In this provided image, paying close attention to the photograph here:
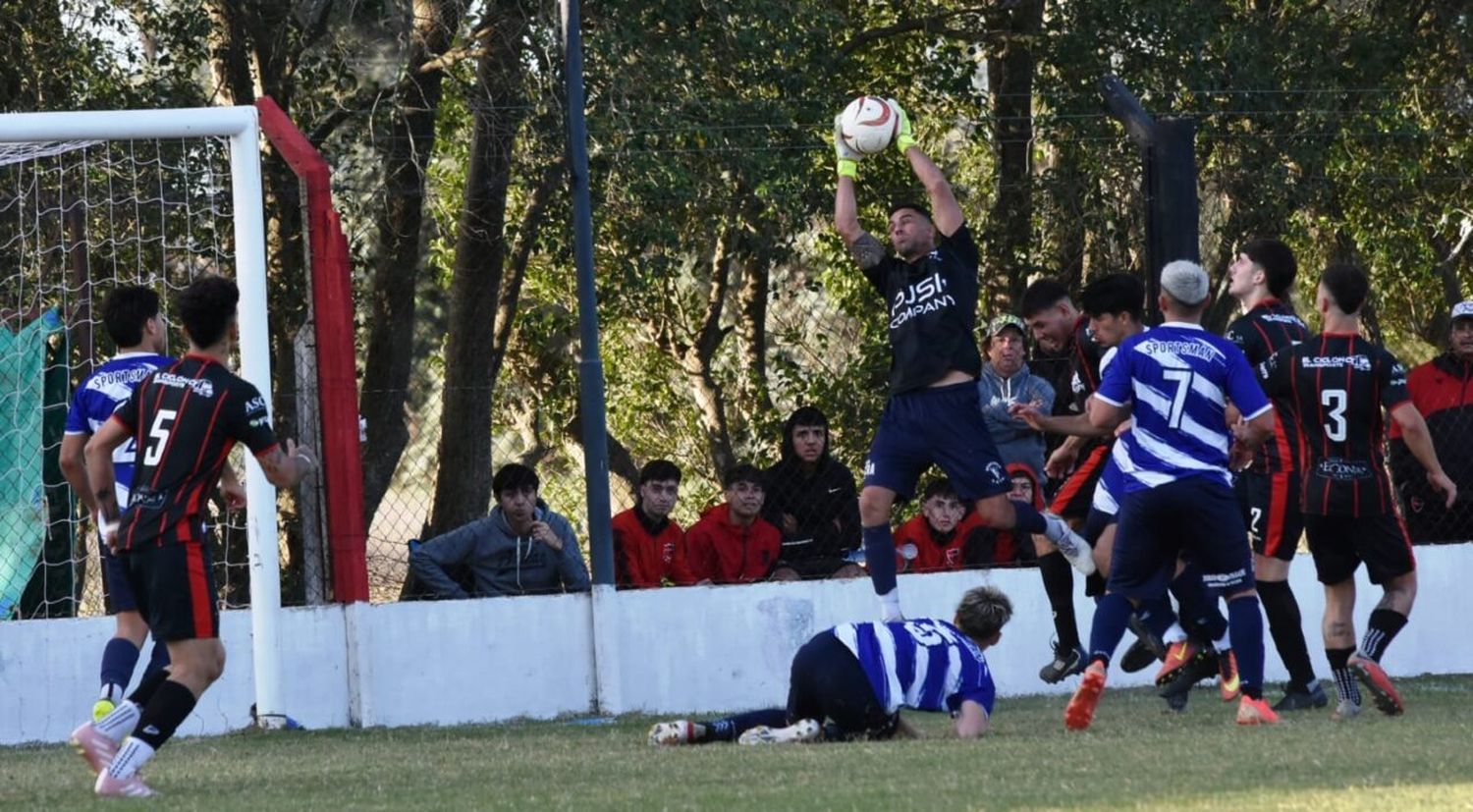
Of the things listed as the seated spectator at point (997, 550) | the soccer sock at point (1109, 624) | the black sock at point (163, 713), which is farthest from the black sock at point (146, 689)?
the seated spectator at point (997, 550)

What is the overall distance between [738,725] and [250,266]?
3.76 metres

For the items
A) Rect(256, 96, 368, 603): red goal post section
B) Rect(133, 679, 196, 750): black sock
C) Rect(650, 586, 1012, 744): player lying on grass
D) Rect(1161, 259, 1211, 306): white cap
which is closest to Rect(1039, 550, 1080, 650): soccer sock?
Rect(1161, 259, 1211, 306): white cap

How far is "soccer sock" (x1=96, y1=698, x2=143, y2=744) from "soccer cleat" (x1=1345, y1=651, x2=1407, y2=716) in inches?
186

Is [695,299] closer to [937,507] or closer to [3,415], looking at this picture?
[937,507]

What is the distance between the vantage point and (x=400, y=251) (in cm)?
1420

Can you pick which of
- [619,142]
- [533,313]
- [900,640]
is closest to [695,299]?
[533,313]

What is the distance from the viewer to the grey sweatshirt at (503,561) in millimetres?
11117

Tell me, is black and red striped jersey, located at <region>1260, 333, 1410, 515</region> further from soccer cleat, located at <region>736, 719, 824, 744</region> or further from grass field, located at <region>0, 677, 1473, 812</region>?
soccer cleat, located at <region>736, 719, 824, 744</region>

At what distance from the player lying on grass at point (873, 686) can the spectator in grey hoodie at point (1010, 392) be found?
10.2ft

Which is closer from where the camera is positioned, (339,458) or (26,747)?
(26,747)

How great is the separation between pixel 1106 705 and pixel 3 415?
18.5 ft

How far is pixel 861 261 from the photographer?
9156 mm

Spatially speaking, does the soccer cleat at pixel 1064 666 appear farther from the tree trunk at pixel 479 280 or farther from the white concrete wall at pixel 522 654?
the tree trunk at pixel 479 280

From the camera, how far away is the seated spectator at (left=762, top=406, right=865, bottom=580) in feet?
39.1
